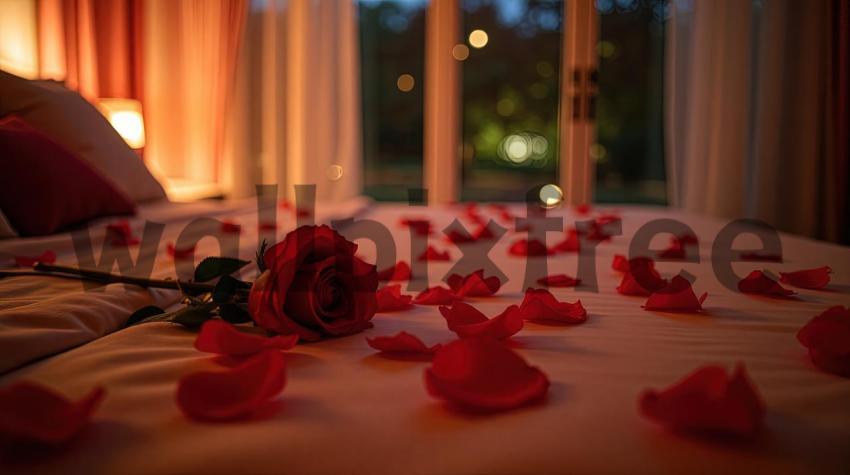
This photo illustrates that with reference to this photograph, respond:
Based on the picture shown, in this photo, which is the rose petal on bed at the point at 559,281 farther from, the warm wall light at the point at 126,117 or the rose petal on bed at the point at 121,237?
the warm wall light at the point at 126,117

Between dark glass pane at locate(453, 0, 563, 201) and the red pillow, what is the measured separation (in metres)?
3.17

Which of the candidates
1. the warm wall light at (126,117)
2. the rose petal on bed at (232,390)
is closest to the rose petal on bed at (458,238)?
the rose petal on bed at (232,390)

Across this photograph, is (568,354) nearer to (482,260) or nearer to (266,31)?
(482,260)

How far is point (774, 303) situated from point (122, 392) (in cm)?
91

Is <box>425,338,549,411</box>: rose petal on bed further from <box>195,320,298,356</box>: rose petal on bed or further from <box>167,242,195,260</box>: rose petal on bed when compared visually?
<box>167,242,195,260</box>: rose petal on bed

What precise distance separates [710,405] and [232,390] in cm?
38

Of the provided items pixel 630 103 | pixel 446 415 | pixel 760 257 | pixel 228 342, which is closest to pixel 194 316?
pixel 228 342

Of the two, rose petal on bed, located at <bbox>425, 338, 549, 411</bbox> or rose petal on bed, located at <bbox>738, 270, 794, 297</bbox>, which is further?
rose petal on bed, located at <bbox>738, 270, 794, 297</bbox>

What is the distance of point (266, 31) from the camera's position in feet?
14.2

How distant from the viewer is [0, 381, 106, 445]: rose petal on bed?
472mm

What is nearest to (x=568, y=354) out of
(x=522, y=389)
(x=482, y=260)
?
(x=522, y=389)

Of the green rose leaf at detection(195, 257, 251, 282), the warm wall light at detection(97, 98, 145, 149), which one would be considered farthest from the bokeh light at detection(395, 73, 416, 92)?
the green rose leaf at detection(195, 257, 251, 282)

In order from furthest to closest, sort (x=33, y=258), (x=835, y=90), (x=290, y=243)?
(x=835, y=90) → (x=33, y=258) → (x=290, y=243)

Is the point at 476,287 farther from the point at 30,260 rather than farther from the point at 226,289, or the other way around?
the point at 30,260
